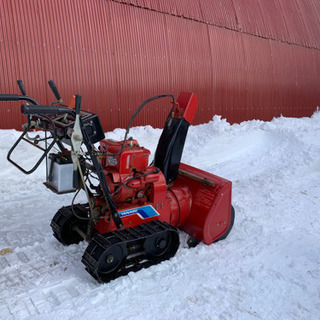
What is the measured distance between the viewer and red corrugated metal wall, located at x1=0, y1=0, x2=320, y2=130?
7.98 m

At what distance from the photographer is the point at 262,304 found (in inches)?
134

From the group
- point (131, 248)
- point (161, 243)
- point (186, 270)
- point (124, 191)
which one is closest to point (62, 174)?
point (124, 191)

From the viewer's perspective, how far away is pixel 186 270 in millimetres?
3922

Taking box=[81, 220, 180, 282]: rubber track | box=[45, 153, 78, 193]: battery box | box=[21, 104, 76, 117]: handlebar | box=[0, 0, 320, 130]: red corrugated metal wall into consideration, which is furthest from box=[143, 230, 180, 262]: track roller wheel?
box=[0, 0, 320, 130]: red corrugated metal wall

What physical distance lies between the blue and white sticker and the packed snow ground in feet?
1.92

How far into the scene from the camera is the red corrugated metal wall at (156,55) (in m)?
7.98

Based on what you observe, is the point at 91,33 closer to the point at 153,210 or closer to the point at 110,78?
the point at 110,78

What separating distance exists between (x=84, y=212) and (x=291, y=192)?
14.1ft

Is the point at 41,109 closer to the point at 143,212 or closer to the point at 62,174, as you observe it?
the point at 62,174

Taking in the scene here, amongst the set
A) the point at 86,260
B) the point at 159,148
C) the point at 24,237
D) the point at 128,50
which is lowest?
the point at 24,237

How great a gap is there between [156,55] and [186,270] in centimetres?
761

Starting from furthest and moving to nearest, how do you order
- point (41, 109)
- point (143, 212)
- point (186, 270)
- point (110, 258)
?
1. point (143, 212)
2. point (186, 270)
3. point (110, 258)
4. point (41, 109)

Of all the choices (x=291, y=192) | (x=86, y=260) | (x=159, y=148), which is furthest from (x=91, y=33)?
(x=86, y=260)

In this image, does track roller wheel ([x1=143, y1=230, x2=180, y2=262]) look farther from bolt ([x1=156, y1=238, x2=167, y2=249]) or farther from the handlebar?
the handlebar
